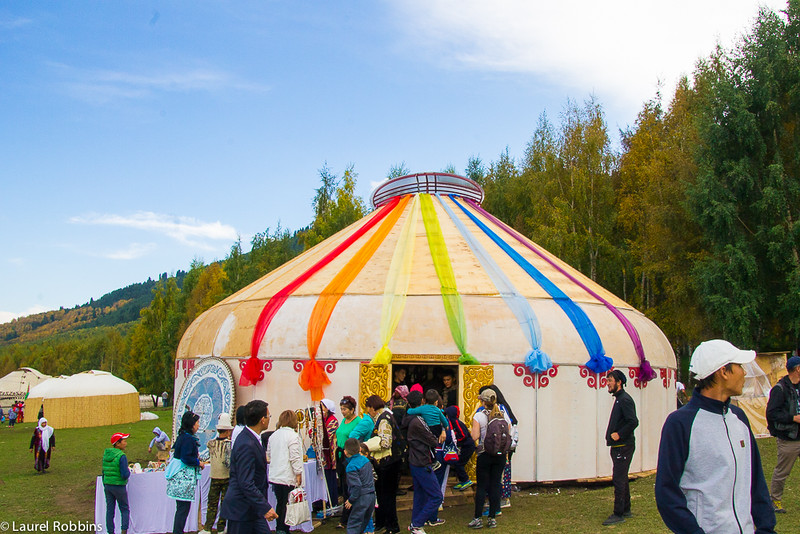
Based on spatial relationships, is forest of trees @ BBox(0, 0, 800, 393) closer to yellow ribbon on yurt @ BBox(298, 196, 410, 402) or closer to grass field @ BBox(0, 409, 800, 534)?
grass field @ BBox(0, 409, 800, 534)

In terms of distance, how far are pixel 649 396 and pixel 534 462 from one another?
2083mm

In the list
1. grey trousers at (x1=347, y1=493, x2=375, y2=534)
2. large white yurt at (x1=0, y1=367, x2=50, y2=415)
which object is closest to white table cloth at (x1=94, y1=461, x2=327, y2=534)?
grey trousers at (x1=347, y1=493, x2=375, y2=534)

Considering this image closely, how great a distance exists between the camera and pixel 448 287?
7.90 meters

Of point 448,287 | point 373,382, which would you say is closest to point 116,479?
point 373,382

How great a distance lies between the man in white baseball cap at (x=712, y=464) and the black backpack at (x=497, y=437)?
10.1 ft

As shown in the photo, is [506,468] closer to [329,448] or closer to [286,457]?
[329,448]

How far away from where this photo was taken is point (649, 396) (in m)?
8.33

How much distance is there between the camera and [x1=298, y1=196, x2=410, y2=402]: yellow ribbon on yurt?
7.39 metres

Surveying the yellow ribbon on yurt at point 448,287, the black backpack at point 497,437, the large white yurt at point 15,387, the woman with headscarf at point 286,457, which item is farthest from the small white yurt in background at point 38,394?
the black backpack at point 497,437

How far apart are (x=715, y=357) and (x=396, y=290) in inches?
223

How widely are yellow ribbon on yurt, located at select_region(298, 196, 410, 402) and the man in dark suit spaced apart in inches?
135

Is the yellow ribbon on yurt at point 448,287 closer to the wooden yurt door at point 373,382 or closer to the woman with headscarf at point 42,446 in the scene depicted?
the wooden yurt door at point 373,382

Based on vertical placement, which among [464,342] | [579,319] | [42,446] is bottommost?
[42,446]

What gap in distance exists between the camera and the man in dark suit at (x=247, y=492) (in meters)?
3.78
